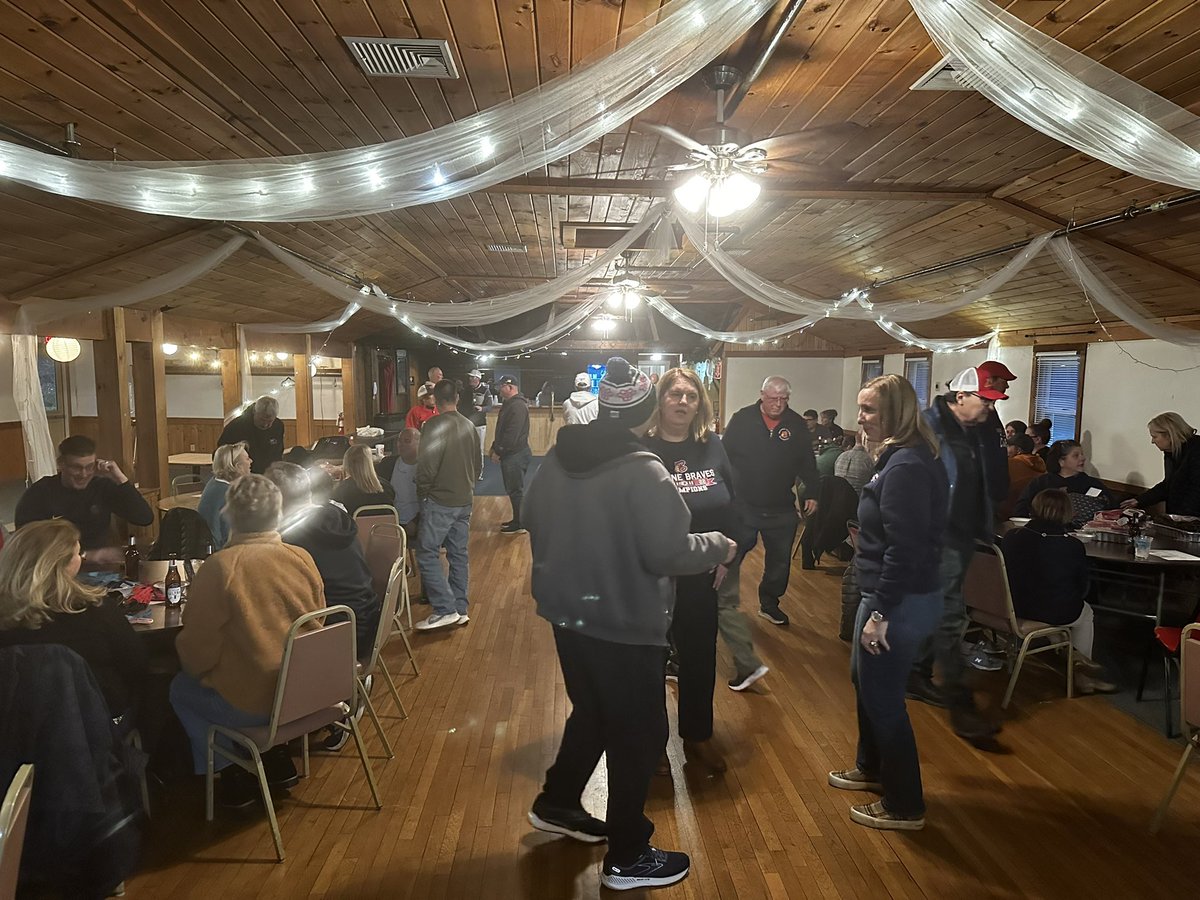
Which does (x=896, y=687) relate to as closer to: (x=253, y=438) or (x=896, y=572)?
(x=896, y=572)

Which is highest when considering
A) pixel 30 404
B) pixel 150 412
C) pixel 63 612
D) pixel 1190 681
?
pixel 30 404

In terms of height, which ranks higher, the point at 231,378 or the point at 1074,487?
the point at 231,378

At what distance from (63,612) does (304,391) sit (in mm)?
7968

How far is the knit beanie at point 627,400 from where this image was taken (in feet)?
6.96

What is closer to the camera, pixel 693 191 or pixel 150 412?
pixel 693 191

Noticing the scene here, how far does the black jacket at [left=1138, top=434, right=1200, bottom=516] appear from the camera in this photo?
189 inches

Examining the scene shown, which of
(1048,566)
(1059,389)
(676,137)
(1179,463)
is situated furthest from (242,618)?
(1059,389)

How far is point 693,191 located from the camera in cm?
329

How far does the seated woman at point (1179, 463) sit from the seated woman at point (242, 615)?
500 cm

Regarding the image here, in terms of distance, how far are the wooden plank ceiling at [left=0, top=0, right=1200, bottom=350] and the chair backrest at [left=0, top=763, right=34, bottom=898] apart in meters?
2.28

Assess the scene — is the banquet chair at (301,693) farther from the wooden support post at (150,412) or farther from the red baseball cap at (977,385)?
the wooden support post at (150,412)

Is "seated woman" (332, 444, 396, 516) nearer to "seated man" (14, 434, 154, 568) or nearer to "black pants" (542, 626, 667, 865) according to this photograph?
"seated man" (14, 434, 154, 568)

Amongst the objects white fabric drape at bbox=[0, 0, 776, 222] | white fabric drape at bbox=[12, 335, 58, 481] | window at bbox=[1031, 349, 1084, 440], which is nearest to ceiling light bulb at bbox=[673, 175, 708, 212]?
white fabric drape at bbox=[0, 0, 776, 222]

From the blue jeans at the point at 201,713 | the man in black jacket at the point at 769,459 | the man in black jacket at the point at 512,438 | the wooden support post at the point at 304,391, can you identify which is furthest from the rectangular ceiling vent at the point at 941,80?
the wooden support post at the point at 304,391
